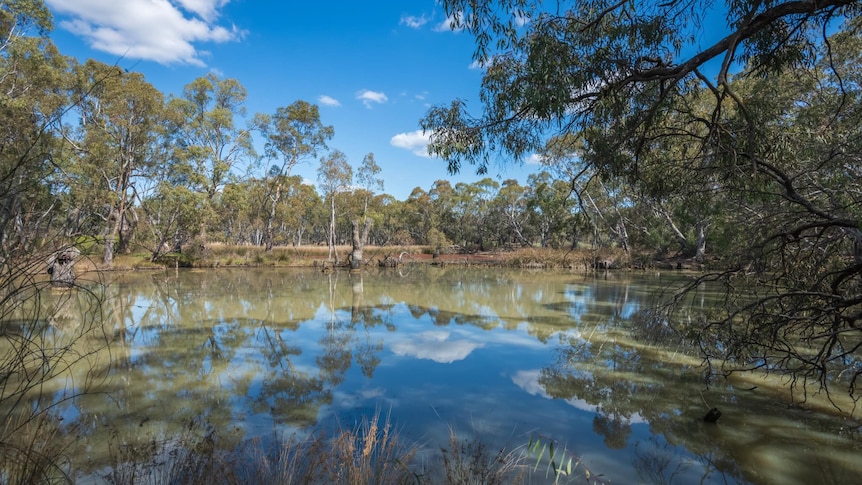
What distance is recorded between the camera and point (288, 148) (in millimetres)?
30438

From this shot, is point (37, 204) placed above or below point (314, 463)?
above

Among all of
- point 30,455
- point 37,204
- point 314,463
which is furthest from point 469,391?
point 37,204

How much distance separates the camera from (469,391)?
5.26 m

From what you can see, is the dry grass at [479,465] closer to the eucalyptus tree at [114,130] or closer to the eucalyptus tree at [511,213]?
the eucalyptus tree at [114,130]

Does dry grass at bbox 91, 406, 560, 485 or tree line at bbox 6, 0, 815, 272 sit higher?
tree line at bbox 6, 0, 815, 272

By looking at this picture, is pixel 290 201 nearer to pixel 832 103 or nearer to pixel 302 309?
pixel 302 309

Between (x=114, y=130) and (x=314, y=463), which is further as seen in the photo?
(x=114, y=130)

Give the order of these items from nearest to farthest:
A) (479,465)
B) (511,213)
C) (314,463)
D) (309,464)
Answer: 1. (309,464)
2. (314,463)
3. (479,465)
4. (511,213)

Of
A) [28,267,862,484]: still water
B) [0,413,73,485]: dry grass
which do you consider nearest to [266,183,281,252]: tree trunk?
[28,267,862,484]: still water

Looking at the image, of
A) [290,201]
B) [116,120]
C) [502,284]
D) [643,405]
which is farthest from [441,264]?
[643,405]

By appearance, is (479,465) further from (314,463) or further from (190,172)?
(190,172)

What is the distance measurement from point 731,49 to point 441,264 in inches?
1115

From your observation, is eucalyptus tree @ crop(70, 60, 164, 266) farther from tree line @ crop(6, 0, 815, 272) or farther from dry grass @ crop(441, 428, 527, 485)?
dry grass @ crop(441, 428, 527, 485)

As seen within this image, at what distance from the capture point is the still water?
376 centimetres
